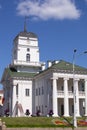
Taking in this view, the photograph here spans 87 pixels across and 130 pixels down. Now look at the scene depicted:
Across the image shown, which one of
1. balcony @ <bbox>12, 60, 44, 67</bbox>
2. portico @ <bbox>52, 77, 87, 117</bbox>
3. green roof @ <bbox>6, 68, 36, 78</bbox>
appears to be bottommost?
portico @ <bbox>52, 77, 87, 117</bbox>

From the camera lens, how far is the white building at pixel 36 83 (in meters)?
62.6

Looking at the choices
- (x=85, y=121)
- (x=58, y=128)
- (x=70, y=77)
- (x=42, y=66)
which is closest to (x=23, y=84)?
(x=42, y=66)

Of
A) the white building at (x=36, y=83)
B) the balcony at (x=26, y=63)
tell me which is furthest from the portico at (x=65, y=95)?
the balcony at (x=26, y=63)

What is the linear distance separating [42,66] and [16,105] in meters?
12.9

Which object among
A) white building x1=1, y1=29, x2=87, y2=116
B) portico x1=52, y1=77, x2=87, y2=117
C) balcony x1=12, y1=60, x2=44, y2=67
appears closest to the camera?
portico x1=52, y1=77, x2=87, y2=117

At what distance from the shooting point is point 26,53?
8106cm

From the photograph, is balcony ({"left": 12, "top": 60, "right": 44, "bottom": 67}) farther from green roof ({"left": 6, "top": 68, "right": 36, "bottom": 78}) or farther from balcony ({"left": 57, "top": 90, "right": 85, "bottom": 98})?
balcony ({"left": 57, "top": 90, "right": 85, "bottom": 98})

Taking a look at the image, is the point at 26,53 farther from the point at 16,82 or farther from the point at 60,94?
the point at 60,94

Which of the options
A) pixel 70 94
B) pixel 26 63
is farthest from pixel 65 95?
pixel 26 63

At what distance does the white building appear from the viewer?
6259 cm

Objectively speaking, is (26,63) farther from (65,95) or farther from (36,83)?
(65,95)

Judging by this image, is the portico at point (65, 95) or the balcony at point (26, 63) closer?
the portico at point (65, 95)

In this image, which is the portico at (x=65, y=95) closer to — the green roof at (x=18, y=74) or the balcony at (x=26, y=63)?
the green roof at (x=18, y=74)

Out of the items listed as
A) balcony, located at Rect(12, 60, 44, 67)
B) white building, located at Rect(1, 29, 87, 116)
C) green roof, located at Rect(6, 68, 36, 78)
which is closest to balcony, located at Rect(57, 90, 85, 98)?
white building, located at Rect(1, 29, 87, 116)
